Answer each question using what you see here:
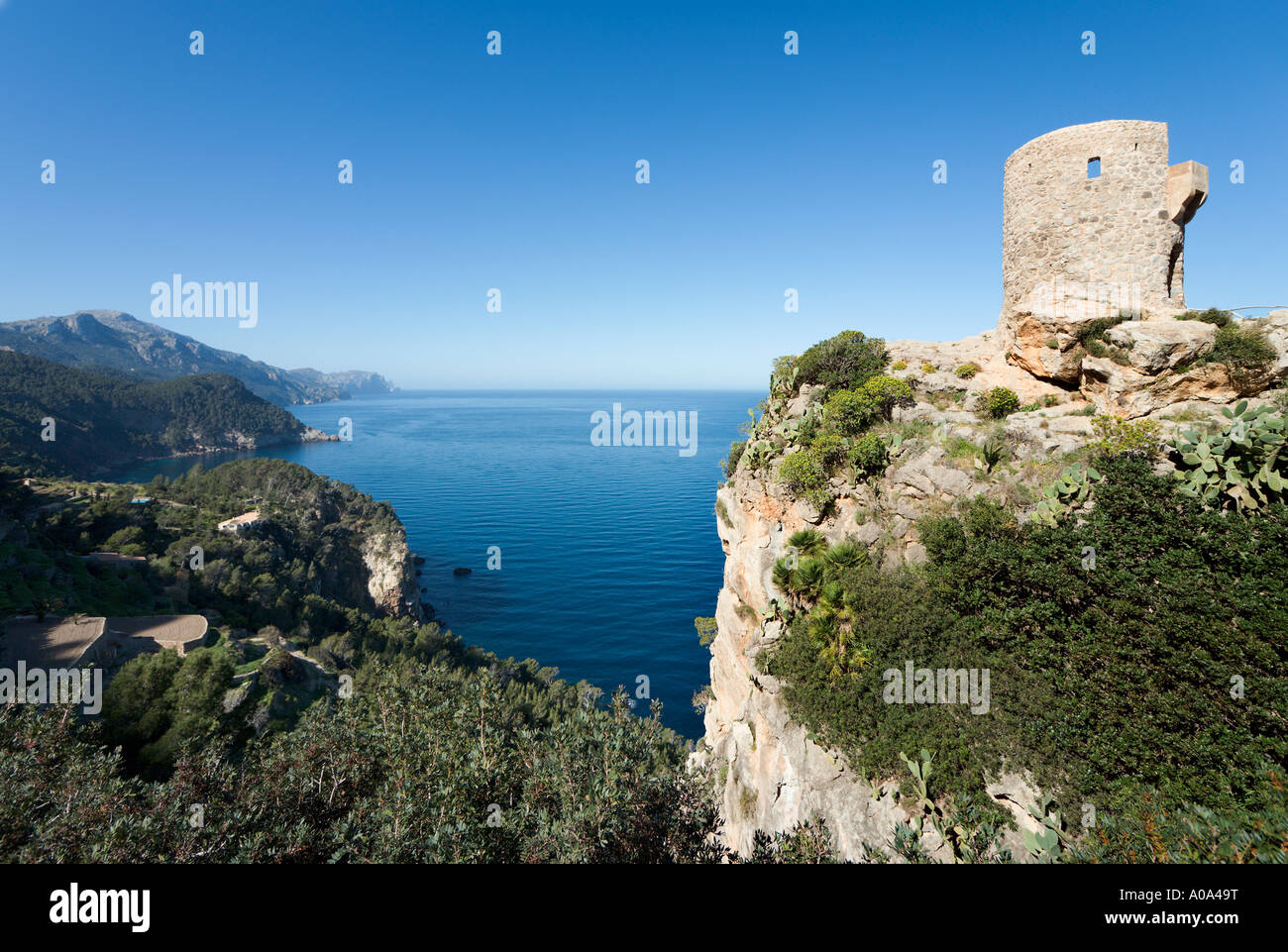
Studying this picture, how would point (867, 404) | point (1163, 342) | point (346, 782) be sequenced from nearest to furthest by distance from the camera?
point (346, 782), point (1163, 342), point (867, 404)

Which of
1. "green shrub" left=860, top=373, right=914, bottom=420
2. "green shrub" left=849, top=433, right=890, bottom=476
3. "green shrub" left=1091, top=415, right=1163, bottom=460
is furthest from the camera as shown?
"green shrub" left=860, top=373, right=914, bottom=420

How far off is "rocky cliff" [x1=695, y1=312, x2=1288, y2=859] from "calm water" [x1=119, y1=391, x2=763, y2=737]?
23.8m

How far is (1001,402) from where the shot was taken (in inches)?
599

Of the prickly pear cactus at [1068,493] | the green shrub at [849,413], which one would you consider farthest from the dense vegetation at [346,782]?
the green shrub at [849,413]

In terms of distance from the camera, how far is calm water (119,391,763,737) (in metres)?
45.7

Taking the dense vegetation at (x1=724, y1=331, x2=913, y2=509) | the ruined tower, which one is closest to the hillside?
the dense vegetation at (x1=724, y1=331, x2=913, y2=509)

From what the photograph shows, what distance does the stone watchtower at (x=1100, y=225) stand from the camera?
13758mm

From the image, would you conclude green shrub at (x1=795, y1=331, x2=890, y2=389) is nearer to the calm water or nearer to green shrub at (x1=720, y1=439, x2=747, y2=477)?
green shrub at (x1=720, y1=439, x2=747, y2=477)

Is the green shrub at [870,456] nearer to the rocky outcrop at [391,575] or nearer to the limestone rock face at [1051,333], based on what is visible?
the limestone rock face at [1051,333]

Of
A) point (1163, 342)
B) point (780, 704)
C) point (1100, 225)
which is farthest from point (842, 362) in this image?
point (780, 704)

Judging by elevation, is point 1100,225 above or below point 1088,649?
above

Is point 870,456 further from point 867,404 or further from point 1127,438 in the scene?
point 1127,438

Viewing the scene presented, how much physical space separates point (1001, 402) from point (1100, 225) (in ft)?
17.1
